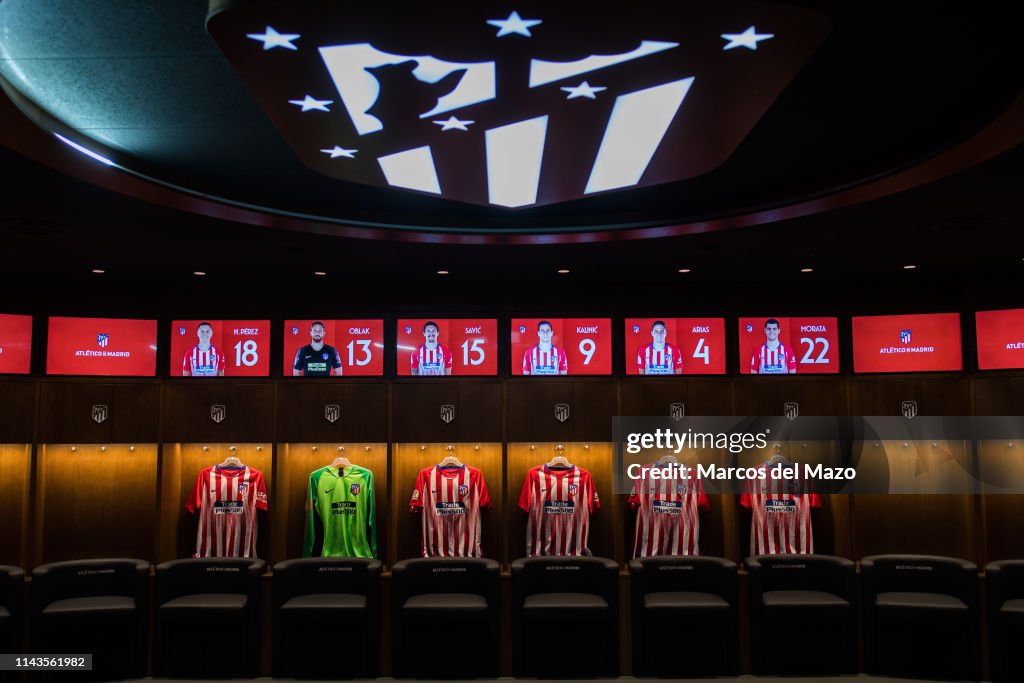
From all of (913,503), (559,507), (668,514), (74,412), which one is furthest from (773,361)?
(74,412)

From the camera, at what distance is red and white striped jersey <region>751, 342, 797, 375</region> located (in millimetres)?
6434

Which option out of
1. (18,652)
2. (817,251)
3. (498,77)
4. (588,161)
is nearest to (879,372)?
(817,251)

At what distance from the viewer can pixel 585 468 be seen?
6586 mm

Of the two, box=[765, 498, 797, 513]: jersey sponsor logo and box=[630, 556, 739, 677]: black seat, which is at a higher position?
box=[765, 498, 797, 513]: jersey sponsor logo

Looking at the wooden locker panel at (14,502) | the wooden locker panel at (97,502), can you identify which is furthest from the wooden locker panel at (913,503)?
the wooden locker panel at (14,502)

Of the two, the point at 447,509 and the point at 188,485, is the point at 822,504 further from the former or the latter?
the point at 188,485

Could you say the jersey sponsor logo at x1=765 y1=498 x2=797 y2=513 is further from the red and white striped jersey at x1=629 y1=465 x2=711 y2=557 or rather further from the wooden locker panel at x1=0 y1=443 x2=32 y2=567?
the wooden locker panel at x1=0 y1=443 x2=32 y2=567

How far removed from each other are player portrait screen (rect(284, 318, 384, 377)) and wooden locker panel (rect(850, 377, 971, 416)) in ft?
12.4

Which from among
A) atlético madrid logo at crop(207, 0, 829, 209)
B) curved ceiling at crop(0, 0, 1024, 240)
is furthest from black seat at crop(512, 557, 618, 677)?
atlético madrid logo at crop(207, 0, 829, 209)

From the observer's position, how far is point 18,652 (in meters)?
5.16

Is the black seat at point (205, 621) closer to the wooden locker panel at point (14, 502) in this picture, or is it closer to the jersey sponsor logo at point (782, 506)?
the wooden locker panel at point (14, 502)

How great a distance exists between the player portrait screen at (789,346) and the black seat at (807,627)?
1644mm

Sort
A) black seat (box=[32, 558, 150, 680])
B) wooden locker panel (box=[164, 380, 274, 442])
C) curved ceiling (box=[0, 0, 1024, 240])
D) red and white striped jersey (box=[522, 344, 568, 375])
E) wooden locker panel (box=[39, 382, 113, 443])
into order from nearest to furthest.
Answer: curved ceiling (box=[0, 0, 1024, 240]) → black seat (box=[32, 558, 150, 680]) → wooden locker panel (box=[39, 382, 113, 443]) → wooden locker panel (box=[164, 380, 274, 442]) → red and white striped jersey (box=[522, 344, 568, 375])

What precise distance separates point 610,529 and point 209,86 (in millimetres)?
4571
